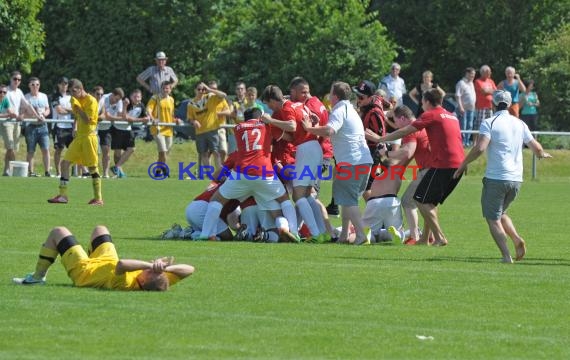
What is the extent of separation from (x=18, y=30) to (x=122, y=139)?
5.53 m

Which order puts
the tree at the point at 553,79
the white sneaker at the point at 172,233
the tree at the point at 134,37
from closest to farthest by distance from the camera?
the white sneaker at the point at 172,233
the tree at the point at 553,79
the tree at the point at 134,37

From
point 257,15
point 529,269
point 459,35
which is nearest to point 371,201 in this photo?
point 529,269

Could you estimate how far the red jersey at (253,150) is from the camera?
17.8 metres

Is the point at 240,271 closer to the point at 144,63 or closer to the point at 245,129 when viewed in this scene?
the point at 245,129

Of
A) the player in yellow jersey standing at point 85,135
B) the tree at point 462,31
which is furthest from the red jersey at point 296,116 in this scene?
the tree at point 462,31

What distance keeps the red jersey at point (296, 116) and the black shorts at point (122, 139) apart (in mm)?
13134

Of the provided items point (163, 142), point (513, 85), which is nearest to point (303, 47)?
point (513, 85)

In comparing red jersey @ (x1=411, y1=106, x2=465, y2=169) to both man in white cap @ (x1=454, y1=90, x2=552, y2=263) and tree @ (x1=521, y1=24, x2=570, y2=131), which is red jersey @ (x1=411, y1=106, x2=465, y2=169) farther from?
tree @ (x1=521, y1=24, x2=570, y2=131)

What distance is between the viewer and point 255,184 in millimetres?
17828

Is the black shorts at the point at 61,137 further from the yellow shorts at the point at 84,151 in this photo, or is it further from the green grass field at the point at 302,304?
the green grass field at the point at 302,304

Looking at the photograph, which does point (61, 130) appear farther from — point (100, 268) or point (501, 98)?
point (100, 268)

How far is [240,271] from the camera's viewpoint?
1448cm

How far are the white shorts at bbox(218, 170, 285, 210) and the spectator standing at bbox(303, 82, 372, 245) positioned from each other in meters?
0.75

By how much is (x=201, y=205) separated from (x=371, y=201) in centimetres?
224
